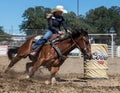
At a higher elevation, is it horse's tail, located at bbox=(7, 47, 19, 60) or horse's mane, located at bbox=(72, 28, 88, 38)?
horse's mane, located at bbox=(72, 28, 88, 38)

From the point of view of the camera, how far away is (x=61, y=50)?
36.0 feet

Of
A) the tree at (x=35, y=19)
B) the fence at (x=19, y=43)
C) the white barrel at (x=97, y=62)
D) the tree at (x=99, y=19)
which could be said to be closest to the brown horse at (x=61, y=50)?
the white barrel at (x=97, y=62)

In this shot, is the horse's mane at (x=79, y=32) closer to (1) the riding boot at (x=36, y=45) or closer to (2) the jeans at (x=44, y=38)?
(2) the jeans at (x=44, y=38)

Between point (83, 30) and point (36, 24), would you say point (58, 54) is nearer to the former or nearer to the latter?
point (83, 30)

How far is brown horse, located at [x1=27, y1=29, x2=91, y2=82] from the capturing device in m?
10.8

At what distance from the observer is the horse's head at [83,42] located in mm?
10836

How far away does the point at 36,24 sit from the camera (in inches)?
2534

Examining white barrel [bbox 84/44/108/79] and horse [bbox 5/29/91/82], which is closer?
horse [bbox 5/29/91/82]

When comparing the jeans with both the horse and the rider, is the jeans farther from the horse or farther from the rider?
the horse

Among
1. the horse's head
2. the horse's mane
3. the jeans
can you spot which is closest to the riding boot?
the jeans

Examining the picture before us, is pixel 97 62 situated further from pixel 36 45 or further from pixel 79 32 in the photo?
pixel 36 45

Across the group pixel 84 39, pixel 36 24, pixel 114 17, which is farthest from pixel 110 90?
pixel 114 17

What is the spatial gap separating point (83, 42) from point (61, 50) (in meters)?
0.60

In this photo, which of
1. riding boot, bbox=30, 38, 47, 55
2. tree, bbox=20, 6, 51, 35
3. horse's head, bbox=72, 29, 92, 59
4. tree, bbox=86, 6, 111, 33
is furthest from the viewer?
tree, bbox=86, 6, 111, 33
